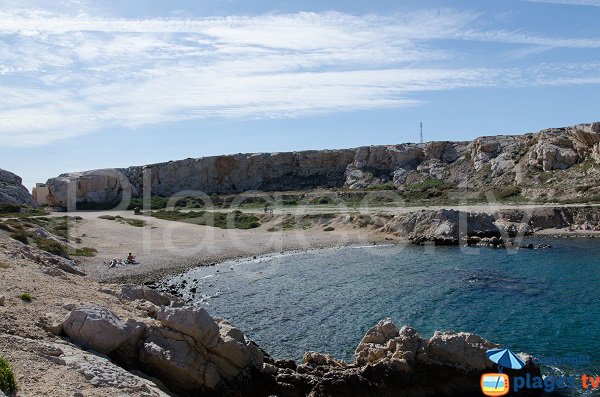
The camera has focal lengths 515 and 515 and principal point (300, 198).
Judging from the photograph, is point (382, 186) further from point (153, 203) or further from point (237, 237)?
point (153, 203)

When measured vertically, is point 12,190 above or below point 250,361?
above

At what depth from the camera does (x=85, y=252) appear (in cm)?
4056

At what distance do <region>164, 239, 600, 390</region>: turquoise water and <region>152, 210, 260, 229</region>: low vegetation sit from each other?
2111 centimetres

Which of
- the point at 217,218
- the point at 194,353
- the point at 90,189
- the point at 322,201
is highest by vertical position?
the point at 90,189

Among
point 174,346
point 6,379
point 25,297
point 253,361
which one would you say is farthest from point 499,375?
point 25,297

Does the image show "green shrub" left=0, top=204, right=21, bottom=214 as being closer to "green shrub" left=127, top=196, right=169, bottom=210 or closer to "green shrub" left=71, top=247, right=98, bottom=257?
"green shrub" left=127, top=196, right=169, bottom=210

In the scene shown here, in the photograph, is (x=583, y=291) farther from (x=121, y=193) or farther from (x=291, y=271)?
(x=121, y=193)

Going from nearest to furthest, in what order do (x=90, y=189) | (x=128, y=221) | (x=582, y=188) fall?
(x=582, y=188)
(x=128, y=221)
(x=90, y=189)

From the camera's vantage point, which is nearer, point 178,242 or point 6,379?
point 6,379

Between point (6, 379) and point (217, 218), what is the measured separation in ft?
193

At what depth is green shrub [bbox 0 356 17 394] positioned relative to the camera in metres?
9.74

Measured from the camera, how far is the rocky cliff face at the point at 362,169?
73750mm

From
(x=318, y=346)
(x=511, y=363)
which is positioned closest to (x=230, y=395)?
(x=318, y=346)

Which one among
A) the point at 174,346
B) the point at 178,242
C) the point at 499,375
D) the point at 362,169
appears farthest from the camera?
the point at 362,169
